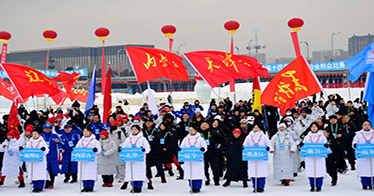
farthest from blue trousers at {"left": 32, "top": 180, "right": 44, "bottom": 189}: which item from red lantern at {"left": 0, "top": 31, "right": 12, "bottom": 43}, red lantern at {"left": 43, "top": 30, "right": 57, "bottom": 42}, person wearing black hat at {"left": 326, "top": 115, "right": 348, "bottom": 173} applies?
red lantern at {"left": 0, "top": 31, "right": 12, "bottom": 43}

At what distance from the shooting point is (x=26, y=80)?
43.6ft

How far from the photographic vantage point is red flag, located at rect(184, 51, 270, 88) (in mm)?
13227

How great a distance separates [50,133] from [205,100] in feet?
111

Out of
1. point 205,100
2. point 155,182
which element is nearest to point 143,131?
point 155,182

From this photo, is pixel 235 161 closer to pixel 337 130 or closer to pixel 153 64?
pixel 337 130

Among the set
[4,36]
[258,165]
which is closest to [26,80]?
[258,165]

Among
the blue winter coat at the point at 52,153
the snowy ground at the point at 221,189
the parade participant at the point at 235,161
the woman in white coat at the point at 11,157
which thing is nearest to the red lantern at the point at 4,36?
the snowy ground at the point at 221,189

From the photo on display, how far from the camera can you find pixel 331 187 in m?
9.52

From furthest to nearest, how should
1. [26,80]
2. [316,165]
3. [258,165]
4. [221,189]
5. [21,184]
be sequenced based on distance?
[26,80] < [21,184] < [221,189] < [258,165] < [316,165]

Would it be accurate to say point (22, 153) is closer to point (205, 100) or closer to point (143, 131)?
point (143, 131)

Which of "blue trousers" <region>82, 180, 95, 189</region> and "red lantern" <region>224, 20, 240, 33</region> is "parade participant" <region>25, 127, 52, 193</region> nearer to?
"blue trousers" <region>82, 180, 95, 189</region>

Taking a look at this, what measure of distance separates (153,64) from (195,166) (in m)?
5.12

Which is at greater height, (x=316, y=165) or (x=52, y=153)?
(x=52, y=153)

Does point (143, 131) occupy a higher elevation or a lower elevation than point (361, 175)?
higher
